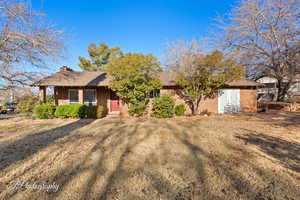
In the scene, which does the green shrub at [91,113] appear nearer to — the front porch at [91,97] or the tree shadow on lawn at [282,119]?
the front porch at [91,97]

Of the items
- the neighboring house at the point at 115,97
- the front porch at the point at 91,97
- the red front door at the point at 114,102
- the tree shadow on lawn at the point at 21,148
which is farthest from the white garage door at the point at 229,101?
the tree shadow on lawn at the point at 21,148

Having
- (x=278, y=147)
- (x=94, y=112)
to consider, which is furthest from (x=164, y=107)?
(x=278, y=147)

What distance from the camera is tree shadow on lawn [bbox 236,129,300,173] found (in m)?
3.24

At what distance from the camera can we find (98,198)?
2.14 m

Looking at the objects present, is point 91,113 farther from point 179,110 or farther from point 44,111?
point 179,110

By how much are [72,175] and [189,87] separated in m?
8.97

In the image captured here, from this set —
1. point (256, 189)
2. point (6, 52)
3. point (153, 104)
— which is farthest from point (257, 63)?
point (6, 52)

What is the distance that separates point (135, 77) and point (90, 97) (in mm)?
5278

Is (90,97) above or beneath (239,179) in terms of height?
above

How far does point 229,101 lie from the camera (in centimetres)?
1191

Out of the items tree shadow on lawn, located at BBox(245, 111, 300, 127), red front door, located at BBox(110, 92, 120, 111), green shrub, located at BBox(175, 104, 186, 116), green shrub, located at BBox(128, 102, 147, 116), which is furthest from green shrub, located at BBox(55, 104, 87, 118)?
tree shadow on lawn, located at BBox(245, 111, 300, 127)

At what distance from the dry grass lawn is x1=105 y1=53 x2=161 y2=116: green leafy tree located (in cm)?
501

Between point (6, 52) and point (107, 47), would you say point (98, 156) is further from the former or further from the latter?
point (107, 47)

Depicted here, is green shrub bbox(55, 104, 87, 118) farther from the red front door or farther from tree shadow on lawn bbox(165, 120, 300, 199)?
tree shadow on lawn bbox(165, 120, 300, 199)
